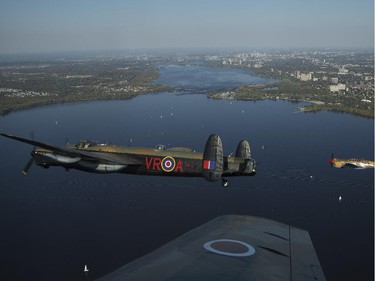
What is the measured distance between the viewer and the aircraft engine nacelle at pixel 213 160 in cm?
1319

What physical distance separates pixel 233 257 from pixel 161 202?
3503cm

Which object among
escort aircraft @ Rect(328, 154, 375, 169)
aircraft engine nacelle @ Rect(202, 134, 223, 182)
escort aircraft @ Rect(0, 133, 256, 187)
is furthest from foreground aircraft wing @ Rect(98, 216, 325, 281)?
escort aircraft @ Rect(328, 154, 375, 169)

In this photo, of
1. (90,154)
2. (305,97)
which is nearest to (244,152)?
(90,154)

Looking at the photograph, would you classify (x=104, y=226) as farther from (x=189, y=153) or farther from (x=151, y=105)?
(x=151, y=105)

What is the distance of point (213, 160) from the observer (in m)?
13.2

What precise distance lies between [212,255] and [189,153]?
4895 mm

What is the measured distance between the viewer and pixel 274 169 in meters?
55.8

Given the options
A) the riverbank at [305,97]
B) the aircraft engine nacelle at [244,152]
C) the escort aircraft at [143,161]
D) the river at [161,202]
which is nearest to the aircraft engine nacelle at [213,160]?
the escort aircraft at [143,161]

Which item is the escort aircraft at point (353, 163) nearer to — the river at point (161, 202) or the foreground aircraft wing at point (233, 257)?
the river at point (161, 202)

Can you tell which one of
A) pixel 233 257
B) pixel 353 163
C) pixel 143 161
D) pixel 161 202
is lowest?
pixel 161 202

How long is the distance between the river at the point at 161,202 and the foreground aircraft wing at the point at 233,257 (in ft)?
39.1

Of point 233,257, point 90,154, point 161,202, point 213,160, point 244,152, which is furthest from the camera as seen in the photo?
point 161,202

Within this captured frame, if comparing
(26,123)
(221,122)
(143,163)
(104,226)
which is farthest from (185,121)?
(143,163)

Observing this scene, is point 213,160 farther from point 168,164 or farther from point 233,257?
point 233,257
